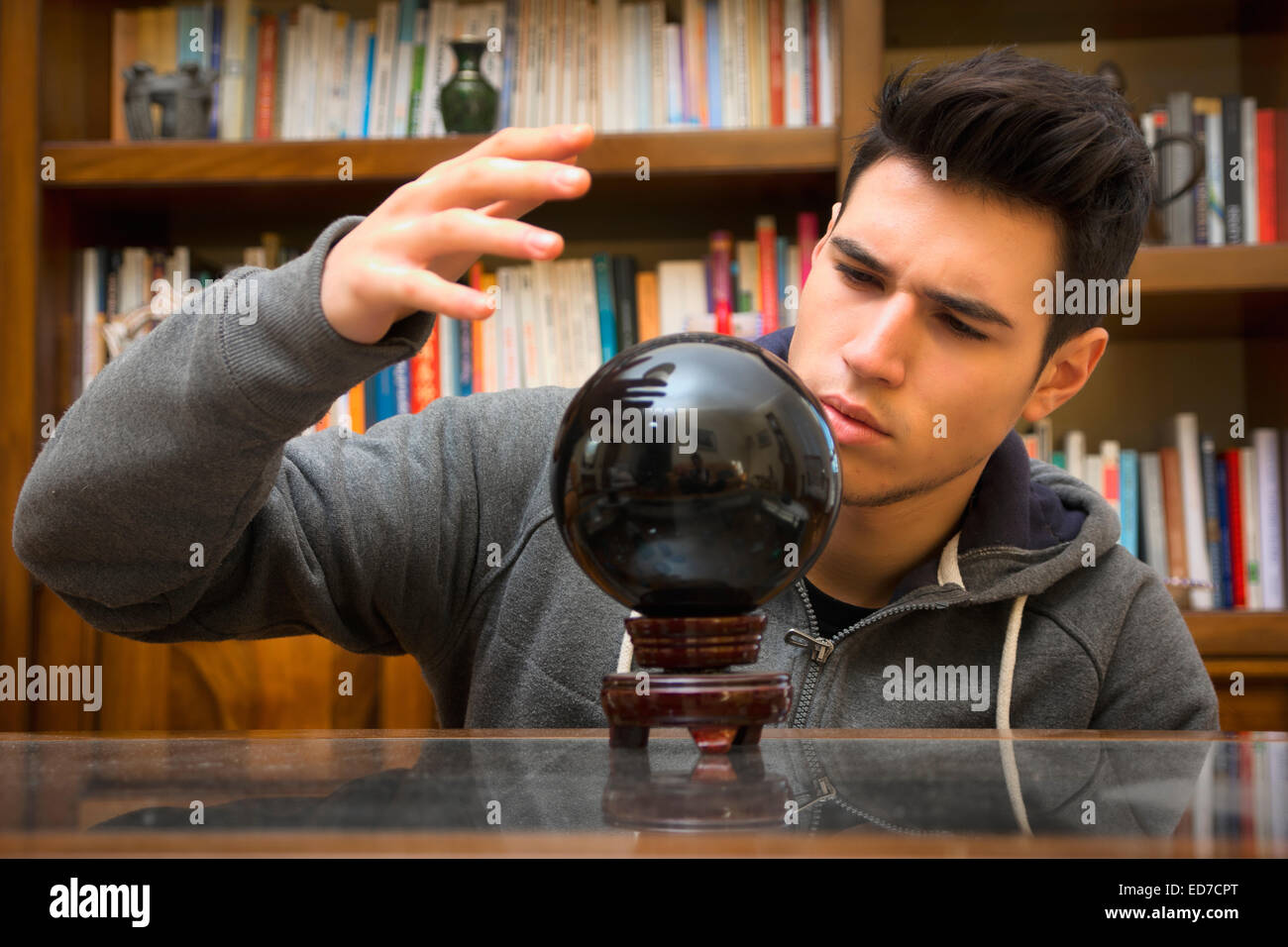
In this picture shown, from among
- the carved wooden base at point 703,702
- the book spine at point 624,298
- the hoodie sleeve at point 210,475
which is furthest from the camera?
the book spine at point 624,298

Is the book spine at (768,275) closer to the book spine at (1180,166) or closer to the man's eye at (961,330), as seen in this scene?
the book spine at (1180,166)

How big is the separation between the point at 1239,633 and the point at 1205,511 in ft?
0.81

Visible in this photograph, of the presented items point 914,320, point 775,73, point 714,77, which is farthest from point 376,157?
point 914,320

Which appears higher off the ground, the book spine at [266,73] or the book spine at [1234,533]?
the book spine at [266,73]

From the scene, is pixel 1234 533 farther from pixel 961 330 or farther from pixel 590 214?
pixel 590 214

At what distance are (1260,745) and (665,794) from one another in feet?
1.56

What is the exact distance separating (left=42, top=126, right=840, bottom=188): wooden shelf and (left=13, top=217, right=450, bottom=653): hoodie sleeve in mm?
1110

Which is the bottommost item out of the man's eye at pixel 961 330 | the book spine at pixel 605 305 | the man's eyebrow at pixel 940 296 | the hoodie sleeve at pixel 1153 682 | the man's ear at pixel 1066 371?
the hoodie sleeve at pixel 1153 682

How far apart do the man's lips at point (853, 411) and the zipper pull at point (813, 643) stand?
224 mm

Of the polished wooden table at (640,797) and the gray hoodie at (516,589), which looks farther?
the gray hoodie at (516,589)

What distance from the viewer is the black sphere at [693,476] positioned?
2.27ft

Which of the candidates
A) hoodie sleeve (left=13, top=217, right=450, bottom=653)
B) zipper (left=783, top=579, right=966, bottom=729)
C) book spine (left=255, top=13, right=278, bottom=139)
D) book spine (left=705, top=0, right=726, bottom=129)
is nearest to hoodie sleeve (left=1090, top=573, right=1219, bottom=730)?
zipper (left=783, top=579, right=966, bottom=729)

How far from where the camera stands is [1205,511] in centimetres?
216

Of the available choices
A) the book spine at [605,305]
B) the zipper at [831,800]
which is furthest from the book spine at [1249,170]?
the zipper at [831,800]
